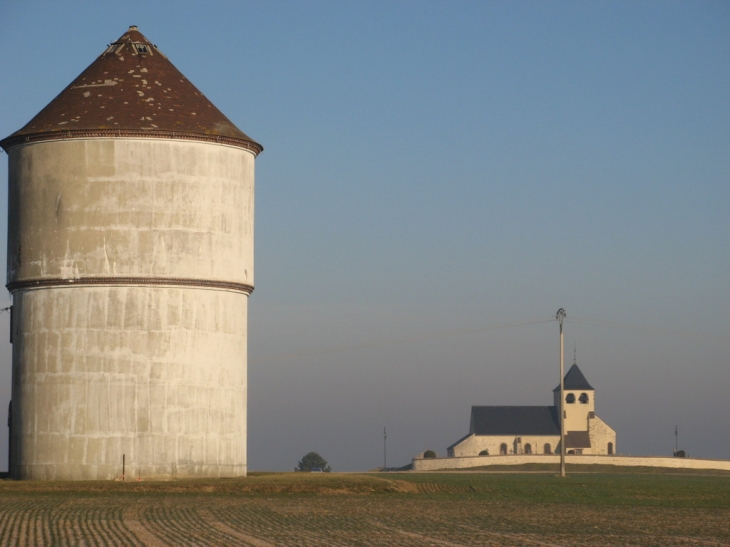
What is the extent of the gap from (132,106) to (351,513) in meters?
Answer: 18.2

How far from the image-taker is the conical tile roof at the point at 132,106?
46.4 metres

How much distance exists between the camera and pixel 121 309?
151 ft

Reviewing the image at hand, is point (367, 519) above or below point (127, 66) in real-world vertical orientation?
below

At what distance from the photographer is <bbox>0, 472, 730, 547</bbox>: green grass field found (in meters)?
28.7

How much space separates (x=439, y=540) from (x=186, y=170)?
22069 mm

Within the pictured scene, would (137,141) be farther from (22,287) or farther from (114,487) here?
(114,487)

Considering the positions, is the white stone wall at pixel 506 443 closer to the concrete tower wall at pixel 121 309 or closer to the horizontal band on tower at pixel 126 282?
the concrete tower wall at pixel 121 309

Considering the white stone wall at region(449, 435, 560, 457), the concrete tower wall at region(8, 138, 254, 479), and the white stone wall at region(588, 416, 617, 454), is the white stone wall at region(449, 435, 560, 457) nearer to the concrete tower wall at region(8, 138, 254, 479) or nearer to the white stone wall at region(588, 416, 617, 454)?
the white stone wall at region(588, 416, 617, 454)

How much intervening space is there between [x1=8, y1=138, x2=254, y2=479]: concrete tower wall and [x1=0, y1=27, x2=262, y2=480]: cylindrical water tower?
0.16 ft

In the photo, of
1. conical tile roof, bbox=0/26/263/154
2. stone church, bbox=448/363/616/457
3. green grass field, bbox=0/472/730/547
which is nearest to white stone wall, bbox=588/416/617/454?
stone church, bbox=448/363/616/457

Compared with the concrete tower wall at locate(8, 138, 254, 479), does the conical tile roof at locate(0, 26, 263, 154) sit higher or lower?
higher

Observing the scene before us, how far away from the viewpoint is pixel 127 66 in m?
48.7

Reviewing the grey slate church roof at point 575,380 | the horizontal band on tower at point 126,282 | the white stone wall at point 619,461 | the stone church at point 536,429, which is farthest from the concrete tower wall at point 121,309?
the grey slate church roof at point 575,380

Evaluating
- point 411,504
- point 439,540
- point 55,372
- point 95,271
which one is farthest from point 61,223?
point 439,540
